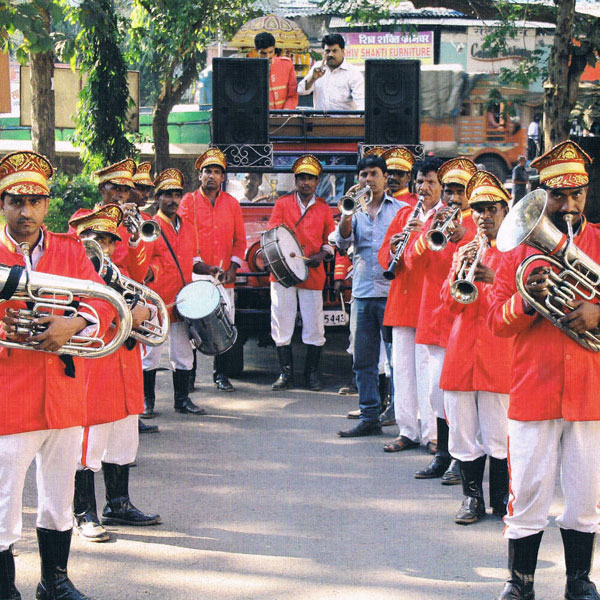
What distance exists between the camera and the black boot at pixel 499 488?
20.7 feet

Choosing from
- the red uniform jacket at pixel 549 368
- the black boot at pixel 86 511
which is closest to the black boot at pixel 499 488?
the red uniform jacket at pixel 549 368

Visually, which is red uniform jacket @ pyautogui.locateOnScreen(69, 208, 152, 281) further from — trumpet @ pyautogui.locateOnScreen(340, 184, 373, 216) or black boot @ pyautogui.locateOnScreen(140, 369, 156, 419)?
black boot @ pyautogui.locateOnScreen(140, 369, 156, 419)

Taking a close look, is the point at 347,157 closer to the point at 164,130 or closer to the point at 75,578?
the point at 75,578

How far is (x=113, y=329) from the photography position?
524 centimetres

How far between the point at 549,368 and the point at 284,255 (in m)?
5.33

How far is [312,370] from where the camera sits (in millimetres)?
10320

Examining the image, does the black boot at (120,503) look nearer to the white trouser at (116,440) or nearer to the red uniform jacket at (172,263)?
the white trouser at (116,440)

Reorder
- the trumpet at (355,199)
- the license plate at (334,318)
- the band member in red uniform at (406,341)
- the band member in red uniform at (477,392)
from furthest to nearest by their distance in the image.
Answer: the license plate at (334,318), the trumpet at (355,199), the band member in red uniform at (406,341), the band member in red uniform at (477,392)

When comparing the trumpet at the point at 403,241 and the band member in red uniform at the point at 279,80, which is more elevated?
the band member in red uniform at the point at 279,80

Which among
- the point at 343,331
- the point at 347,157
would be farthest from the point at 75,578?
the point at 347,157

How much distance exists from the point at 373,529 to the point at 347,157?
19.6 ft

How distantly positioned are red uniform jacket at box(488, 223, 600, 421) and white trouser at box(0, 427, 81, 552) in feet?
6.69

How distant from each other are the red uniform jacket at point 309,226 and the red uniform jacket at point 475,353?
13.2ft

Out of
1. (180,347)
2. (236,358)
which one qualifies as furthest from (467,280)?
(236,358)
